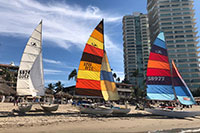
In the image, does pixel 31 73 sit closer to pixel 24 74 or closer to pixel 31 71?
Result: pixel 31 71

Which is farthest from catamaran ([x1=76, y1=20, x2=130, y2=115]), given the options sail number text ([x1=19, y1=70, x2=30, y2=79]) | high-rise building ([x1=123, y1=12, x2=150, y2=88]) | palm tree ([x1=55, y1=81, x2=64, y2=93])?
high-rise building ([x1=123, y1=12, x2=150, y2=88])

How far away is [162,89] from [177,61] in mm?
71853

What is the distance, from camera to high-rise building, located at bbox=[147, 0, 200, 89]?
85.1 metres

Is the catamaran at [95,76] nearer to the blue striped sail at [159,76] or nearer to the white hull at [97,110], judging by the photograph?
the white hull at [97,110]

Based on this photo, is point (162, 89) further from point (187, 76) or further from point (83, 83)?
point (187, 76)

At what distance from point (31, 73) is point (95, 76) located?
26.9 ft

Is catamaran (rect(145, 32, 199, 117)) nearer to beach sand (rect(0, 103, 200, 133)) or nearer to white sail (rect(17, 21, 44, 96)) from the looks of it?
beach sand (rect(0, 103, 200, 133))

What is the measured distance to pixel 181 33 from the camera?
90.2 metres

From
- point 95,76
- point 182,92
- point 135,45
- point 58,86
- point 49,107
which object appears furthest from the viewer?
point 135,45

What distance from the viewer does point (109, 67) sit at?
2327 centimetres

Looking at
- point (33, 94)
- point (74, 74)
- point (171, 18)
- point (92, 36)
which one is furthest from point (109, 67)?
point (171, 18)

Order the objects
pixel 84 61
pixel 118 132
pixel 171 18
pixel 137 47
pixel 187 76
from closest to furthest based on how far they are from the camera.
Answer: pixel 118 132
pixel 84 61
pixel 187 76
pixel 171 18
pixel 137 47

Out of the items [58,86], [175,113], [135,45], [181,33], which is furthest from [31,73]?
[135,45]

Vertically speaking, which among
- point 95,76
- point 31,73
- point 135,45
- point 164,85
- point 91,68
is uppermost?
point 135,45
